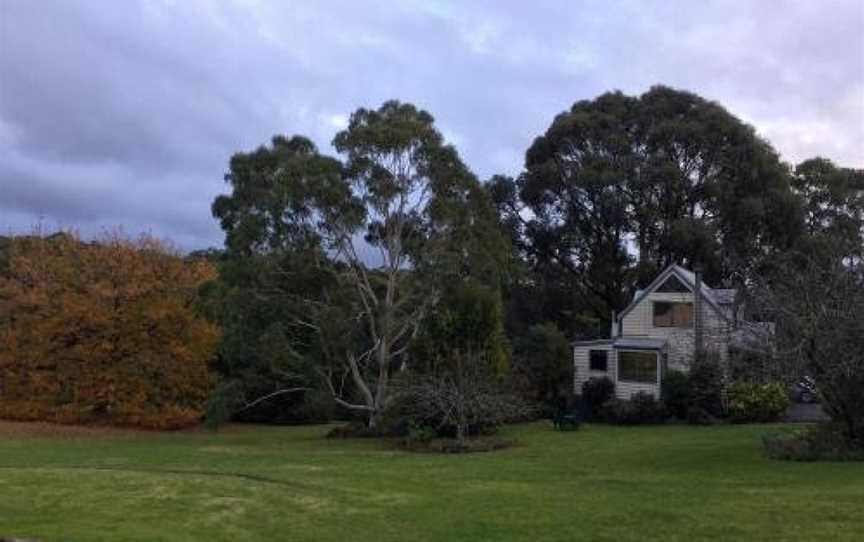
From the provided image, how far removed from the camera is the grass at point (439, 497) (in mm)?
10930

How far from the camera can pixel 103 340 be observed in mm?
31234

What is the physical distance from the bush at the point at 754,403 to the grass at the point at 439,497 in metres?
9.03

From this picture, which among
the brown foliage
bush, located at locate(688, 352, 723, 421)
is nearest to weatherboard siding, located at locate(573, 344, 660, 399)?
bush, located at locate(688, 352, 723, 421)

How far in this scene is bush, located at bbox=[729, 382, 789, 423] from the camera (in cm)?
3123

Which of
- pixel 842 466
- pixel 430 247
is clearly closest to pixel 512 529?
pixel 842 466

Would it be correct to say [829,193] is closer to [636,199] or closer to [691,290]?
[636,199]

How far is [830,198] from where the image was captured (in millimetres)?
57031

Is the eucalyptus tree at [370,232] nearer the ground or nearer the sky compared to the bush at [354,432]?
nearer the sky

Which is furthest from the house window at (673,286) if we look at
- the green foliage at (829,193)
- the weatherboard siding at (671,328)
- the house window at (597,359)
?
the green foliage at (829,193)

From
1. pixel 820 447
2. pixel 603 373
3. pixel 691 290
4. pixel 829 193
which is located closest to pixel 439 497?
pixel 820 447

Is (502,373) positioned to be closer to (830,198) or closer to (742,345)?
(742,345)

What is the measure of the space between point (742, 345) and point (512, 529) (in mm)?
11553

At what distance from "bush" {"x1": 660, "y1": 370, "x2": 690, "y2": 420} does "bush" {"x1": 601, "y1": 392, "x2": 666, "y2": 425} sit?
33cm

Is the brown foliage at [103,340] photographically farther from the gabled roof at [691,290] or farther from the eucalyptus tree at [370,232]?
the gabled roof at [691,290]
